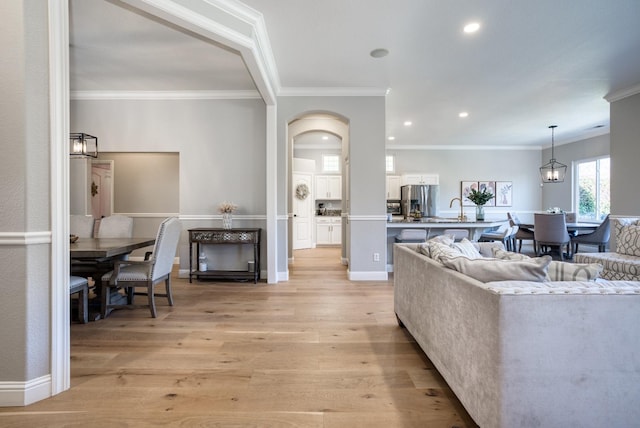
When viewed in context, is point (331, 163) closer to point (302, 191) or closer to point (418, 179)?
point (302, 191)

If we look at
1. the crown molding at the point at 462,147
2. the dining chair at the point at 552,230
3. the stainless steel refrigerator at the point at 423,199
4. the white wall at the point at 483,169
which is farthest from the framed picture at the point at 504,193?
the dining chair at the point at 552,230

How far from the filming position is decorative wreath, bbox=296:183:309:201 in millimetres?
7781

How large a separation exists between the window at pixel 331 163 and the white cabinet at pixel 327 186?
0.29 meters

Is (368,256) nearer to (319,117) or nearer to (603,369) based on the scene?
(319,117)

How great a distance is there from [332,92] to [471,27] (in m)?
→ 2.00

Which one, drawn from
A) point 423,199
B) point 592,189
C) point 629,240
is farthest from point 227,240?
point 592,189

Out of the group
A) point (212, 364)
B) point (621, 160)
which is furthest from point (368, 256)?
point (621, 160)

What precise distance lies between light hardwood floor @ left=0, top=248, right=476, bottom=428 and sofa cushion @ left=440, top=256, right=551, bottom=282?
756mm

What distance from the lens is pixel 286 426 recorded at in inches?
59.1

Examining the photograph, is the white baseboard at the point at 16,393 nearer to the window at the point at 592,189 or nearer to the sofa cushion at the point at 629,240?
the sofa cushion at the point at 629,240

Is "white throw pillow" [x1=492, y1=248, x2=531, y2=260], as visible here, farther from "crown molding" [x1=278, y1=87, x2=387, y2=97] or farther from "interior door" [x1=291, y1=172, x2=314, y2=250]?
"interior door" [x1=291, y1=172, x2=314, y2=250]

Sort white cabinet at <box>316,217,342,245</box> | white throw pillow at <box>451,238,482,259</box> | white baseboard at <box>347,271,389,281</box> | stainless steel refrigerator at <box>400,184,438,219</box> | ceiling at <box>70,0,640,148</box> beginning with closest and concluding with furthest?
white throw pillow at <box>451,238,482,259</box> → ceiling at <box>70,0,640,148</box> → white baseboard at <box>347,271,389,281</box> → stainless steel refrigerator at <box>400,184,438,219</box> → white cabinet at <box>316,217,342,245</box>

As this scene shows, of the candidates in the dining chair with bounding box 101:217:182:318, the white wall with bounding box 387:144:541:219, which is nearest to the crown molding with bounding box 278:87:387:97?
the dining chair with bounding box 101:217:182:318

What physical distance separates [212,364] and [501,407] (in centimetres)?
174
